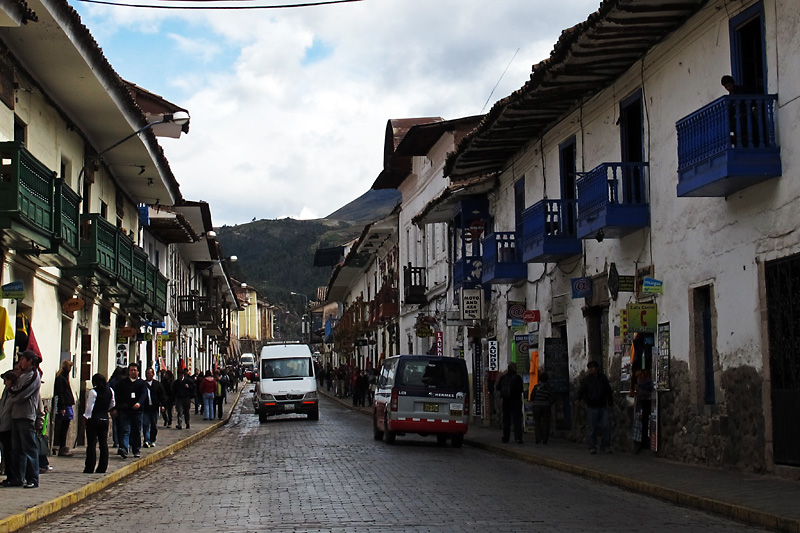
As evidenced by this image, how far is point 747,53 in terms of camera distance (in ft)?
50.2

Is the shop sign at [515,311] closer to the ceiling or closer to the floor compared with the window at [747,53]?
closer to the floor

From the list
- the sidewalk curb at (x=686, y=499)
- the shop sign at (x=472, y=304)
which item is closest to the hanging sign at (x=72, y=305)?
the sidewalk curb at (x=686, y=499)

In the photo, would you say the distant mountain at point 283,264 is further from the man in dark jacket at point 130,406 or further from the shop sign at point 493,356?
the man in dark jacket at point 130,406

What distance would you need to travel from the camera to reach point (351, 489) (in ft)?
46.0

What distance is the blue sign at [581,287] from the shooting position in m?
22.0

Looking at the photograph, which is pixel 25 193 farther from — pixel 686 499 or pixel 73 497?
pixel 686 499

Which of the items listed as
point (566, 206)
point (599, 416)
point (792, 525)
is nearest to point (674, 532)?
point (792, 525)

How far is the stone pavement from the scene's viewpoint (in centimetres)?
1091

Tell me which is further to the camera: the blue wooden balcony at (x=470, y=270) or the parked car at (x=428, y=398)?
the blue wooden balcony at (x=470, y=270)

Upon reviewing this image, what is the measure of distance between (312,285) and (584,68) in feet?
501

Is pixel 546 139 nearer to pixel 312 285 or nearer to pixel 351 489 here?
pixel 351 489

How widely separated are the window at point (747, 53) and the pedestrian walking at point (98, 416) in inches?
397

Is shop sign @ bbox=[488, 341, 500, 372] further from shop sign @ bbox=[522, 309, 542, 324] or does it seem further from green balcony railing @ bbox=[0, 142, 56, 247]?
green balcony railing @ bbox=[0, 142, 56, 247]

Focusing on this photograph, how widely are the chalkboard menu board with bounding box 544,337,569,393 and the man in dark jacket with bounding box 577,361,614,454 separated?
4.24 meters
